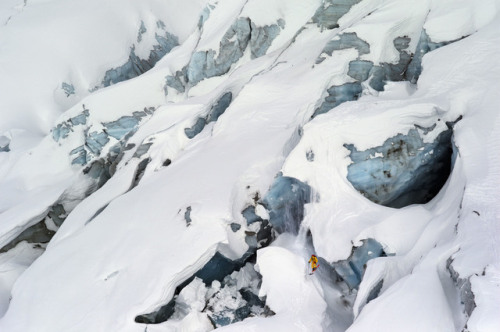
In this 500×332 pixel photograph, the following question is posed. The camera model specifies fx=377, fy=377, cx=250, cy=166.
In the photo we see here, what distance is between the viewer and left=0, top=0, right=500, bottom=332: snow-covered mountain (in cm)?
836

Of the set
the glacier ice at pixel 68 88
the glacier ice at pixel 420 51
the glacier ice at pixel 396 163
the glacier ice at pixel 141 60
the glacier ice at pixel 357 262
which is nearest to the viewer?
the glacier ice at pixel 357 262

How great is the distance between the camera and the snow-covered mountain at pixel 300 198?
8359 mm

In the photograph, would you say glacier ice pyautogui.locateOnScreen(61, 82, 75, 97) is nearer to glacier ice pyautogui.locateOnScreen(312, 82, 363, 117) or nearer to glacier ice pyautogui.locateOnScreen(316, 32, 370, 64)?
glacier ice pyautogui.locateOnScreen(316, 32, 370, 64)

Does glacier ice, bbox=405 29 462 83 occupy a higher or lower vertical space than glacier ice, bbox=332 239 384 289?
higher

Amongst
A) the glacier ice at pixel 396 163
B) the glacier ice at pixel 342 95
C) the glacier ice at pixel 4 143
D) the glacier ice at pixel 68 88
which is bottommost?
the glacier ice at pixel 396 163

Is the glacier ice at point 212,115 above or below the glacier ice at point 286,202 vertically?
above

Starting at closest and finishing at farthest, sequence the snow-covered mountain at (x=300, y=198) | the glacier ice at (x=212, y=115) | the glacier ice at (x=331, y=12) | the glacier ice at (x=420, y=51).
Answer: the snow-covered mountain at (x=300, y=198) < the glacier ice at (x=420, y=51) < the glacier ice at (x=331, y=12) < the glacier ice at (x=212, y=115)

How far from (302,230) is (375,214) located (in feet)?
7.81

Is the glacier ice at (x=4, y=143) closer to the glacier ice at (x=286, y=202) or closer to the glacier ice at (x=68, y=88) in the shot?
the glacier ice at (x=68, y=88)

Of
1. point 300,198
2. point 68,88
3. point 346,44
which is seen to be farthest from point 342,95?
point 68,88

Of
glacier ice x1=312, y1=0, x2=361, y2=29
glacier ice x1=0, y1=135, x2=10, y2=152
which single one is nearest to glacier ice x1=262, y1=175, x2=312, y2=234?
glacier ice x1=312, y1=0, x2=361, y2=29

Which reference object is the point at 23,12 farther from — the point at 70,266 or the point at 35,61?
the point at 70,266

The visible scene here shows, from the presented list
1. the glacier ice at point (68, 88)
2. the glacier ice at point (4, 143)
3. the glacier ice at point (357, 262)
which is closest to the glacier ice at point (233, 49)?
the glacier ice at point (68, 88)

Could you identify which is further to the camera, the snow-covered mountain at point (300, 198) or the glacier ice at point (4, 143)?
the glacier ice at point (4, 143)
